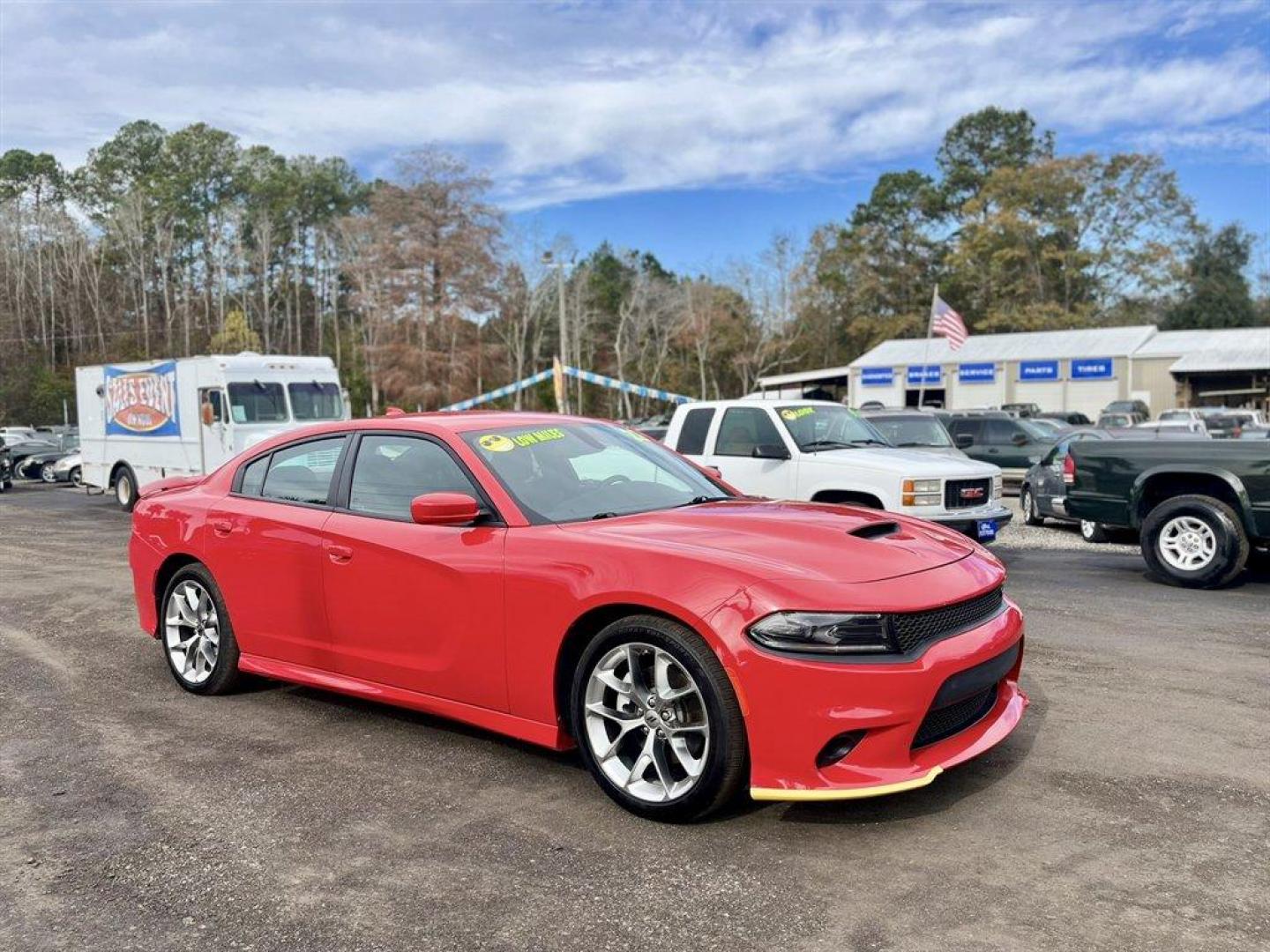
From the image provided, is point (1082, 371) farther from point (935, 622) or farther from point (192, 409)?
point (935, 622)

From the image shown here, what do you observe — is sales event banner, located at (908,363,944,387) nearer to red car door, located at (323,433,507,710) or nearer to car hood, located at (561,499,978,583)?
car hood, located at (561,499,978,583)

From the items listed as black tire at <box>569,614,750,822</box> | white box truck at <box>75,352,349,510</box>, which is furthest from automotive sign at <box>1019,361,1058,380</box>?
black tire at <box>569,614,750,822</box>

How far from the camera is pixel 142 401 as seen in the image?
750 inches

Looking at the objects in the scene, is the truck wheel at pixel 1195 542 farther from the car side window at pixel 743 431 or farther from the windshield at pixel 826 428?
the car side window at pixel 743 431

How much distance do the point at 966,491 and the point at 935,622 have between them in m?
6.20

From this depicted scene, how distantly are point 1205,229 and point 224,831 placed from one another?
77512 millimetres

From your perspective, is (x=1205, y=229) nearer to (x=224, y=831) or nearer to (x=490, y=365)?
(x=490, y=365)

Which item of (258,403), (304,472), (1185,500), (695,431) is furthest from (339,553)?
(258,403)

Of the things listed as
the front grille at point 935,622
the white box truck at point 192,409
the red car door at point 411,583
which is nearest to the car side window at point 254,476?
the red car door at point 411,583

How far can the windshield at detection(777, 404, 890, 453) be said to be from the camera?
10047 millimetres

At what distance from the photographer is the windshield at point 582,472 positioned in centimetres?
449

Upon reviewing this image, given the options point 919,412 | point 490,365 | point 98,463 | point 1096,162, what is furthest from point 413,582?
point 1096,162

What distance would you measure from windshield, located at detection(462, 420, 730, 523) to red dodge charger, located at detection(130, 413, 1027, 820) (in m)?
0.01

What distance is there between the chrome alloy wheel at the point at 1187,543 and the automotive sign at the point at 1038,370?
43543mm
